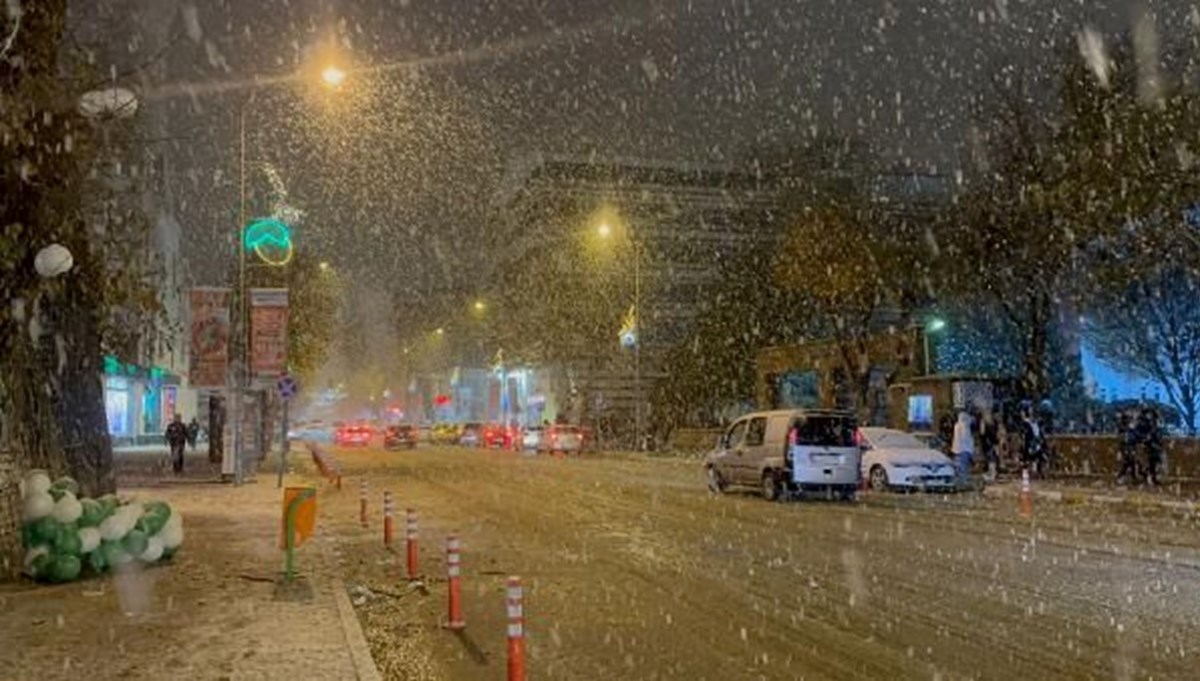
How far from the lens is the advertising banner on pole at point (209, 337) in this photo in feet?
93.7

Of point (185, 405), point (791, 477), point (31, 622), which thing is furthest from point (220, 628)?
point (185, 405)

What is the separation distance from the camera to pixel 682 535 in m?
17.3

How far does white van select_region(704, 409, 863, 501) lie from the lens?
76.9 ft

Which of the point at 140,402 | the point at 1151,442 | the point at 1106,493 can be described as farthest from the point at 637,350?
the point at 1106,493

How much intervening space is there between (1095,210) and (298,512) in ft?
62.6

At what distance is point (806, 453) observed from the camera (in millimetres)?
23469

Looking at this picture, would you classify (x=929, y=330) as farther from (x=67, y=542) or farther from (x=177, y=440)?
(x=67, y=542)

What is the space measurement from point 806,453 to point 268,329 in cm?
1398

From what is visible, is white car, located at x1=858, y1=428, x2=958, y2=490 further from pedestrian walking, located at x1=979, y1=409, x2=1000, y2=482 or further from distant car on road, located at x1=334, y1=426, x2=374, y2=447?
distant car on road, located at x1=334, y1=426, x2=374, y2=447

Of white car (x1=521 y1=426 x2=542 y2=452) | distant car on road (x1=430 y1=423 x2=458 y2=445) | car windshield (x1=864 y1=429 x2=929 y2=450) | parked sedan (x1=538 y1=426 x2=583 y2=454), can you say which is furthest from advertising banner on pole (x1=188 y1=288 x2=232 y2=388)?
distant car on road (x1=430 y1=423 x2=458 y2=445)

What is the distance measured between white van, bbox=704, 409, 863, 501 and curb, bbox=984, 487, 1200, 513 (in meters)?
4.22

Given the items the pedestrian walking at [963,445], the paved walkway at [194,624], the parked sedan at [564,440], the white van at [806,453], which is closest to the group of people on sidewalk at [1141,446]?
the pedestrian walking at [963,445]

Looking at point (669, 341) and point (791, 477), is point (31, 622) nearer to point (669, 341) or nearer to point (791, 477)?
point (791, 477)

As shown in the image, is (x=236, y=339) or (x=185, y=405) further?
(x=185, y=405)
